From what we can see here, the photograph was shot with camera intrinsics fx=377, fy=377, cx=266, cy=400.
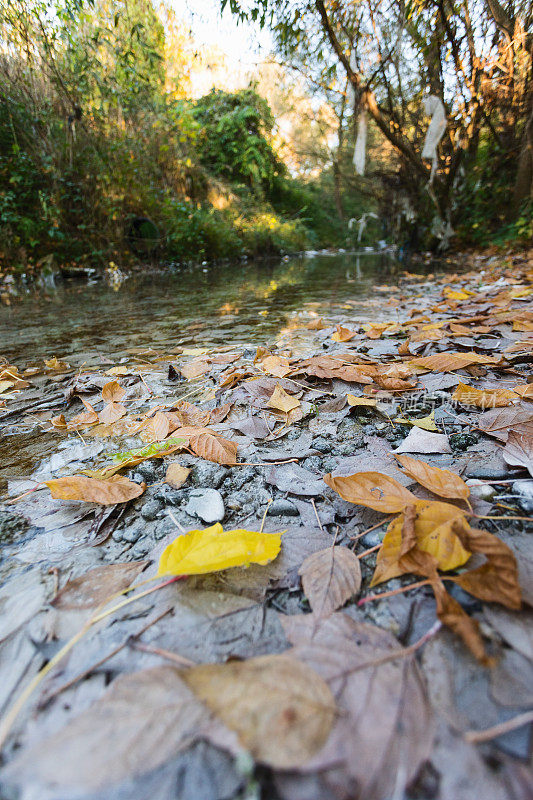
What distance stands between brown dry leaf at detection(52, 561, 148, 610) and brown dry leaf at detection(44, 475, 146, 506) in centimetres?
18

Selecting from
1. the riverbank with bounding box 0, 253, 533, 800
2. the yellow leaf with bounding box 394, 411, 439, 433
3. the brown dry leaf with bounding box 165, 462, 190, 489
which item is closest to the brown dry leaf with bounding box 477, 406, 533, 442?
the riverbank with bounding box 0, 253, 533, 800

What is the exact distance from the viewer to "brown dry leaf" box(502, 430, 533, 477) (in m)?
0.73

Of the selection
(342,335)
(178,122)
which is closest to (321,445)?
(342,335)

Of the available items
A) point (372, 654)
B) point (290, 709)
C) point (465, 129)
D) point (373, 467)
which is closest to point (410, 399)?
point (373, 467)

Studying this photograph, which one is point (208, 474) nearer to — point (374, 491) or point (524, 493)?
point (374, 491)

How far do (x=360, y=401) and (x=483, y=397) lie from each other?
1.13ft

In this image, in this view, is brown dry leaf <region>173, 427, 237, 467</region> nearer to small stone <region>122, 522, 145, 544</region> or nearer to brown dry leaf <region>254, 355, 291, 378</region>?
small stone <region>122, 522, 145, 544</region>

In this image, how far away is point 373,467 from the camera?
0.83 metres

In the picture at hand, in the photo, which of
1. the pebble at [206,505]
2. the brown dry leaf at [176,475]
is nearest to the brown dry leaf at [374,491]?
the pebble at [206,505]

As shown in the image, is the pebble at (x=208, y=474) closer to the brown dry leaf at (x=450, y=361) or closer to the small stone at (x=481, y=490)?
the small stone at (x=481, y=490)

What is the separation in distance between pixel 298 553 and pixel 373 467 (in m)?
0.30

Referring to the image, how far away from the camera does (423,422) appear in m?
0.99

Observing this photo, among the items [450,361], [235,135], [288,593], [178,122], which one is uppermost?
[235,135]

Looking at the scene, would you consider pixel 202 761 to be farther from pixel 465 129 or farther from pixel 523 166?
pixel 465 129
